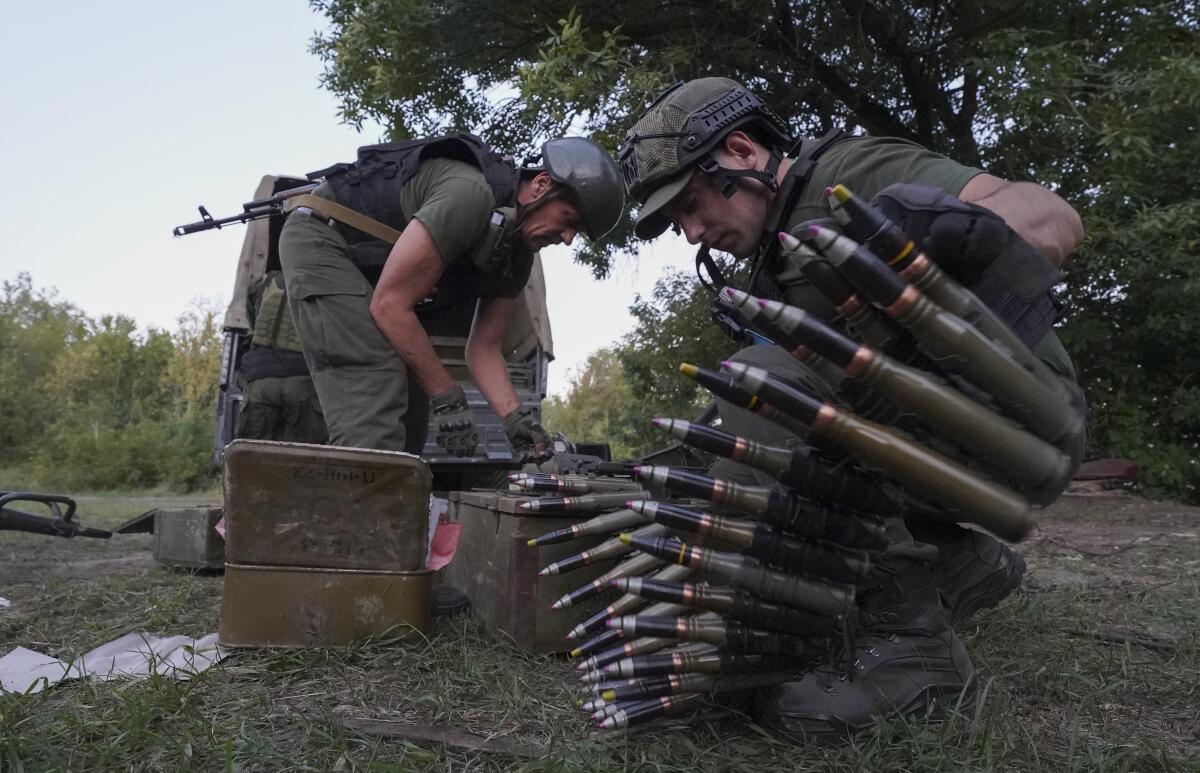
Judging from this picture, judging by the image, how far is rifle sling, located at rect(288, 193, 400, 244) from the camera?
411 cm

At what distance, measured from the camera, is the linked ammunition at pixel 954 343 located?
1768 millimetres

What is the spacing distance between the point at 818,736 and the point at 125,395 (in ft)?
123

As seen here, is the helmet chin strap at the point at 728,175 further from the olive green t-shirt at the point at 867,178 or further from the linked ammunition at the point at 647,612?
the linked ammunition at the point at 647,612

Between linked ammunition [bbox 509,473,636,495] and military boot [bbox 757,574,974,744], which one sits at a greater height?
linked ammunition [bbox 509,473,636,495]

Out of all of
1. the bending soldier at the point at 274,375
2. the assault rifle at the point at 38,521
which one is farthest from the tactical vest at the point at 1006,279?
the assault rifle at the point at 38,521

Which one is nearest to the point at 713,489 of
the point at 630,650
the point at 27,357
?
the point at 630,650

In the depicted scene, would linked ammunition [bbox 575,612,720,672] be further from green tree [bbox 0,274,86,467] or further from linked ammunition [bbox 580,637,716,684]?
green tree [bbox 0,274,86,467]

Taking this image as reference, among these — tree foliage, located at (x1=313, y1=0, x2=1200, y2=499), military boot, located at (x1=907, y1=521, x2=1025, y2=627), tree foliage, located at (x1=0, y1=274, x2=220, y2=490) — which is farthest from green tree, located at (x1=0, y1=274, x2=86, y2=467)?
military boot, located at (x1=907, y1=521, x2=1025, y2=627)

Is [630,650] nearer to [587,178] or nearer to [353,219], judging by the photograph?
[587,178]

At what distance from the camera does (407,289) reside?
3756 mm

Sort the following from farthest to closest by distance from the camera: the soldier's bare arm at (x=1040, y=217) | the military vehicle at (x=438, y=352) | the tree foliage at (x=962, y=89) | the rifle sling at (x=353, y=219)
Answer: the tree foliage at (x=962, y=89) → the military vehicle at (x=438, y=352) → the rifle sling at (x=353, y=219) → the soldier's bare arm at (x=1040, y=217)

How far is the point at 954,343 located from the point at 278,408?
172 inches

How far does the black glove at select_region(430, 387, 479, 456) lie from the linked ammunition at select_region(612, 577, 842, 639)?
206 cm

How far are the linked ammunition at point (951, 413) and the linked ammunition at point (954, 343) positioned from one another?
0.16 ft
